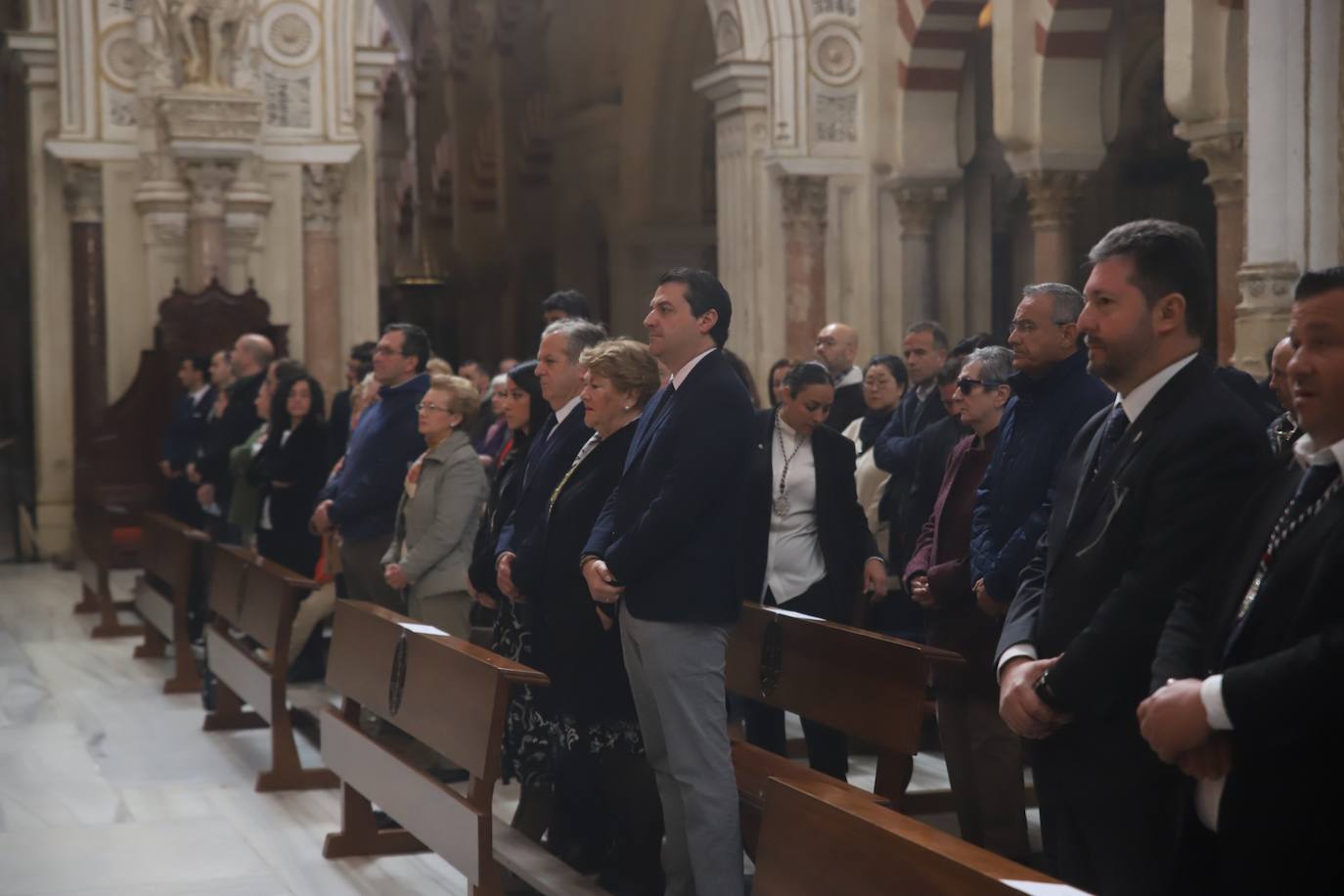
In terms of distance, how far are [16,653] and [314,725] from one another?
9.51 ft

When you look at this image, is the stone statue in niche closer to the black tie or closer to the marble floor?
the marble floor

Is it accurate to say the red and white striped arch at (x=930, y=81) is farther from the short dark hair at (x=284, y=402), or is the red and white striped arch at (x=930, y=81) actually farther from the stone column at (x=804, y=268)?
the short dark hair at (x=284, y=402)

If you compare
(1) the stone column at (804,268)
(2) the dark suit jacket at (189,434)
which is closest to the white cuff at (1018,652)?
(2) the dark suit jacket at (189,434)

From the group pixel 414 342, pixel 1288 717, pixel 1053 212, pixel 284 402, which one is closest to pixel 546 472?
pixel 414 342

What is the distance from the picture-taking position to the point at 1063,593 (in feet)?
9.72

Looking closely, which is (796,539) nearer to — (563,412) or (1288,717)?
(563,412)

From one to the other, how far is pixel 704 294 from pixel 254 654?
355 cm

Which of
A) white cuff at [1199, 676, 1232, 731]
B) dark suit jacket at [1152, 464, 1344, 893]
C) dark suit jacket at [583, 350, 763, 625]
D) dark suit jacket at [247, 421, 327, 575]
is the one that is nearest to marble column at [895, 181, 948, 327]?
dark suit jacket at [247, 421, 327, 575]

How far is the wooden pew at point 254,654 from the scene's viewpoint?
20.3 feet

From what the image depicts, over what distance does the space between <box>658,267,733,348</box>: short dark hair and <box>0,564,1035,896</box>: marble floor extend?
6.43 ft

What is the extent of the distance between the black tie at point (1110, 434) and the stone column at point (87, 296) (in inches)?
426

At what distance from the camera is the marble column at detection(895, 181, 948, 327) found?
1300cm

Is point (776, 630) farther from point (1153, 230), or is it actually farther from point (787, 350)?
point (787, 350)

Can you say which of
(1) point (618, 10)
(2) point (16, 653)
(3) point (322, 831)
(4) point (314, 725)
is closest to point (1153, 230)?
(3) point (322, 831)
